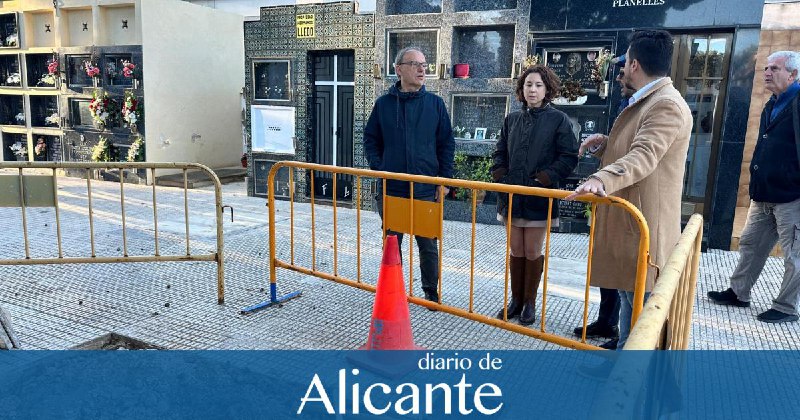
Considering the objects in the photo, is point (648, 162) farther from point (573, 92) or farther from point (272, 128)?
point (272, 128)

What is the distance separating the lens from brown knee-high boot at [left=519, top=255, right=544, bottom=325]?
372cm

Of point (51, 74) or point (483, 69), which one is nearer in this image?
point (483, 69)

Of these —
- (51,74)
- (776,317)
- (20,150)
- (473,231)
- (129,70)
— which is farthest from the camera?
(20,150)

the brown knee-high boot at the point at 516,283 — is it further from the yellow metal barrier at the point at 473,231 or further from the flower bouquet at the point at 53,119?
the flower bouquet at the point at 53,119

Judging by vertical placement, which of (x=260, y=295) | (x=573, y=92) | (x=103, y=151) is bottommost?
(x=260, y=295)

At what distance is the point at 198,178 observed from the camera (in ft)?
35.7

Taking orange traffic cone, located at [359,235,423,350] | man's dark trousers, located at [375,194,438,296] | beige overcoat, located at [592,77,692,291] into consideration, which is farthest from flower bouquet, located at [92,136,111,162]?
beige overcoat, located at [592,77,692,291]

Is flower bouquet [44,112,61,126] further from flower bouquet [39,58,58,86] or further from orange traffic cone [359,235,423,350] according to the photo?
orange traffic cone [359,235,423,350]

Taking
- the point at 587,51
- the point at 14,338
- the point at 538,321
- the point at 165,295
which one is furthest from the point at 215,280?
the point at 587,51

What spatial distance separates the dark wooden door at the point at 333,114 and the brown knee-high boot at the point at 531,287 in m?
5.21

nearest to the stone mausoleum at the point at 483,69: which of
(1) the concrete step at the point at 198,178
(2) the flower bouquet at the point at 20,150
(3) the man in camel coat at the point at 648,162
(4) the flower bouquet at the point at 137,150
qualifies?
(1) the concrete step at the point at 198,178

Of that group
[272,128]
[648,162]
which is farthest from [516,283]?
[272,128]

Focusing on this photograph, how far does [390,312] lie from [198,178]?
29.3ft

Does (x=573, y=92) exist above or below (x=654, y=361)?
above
